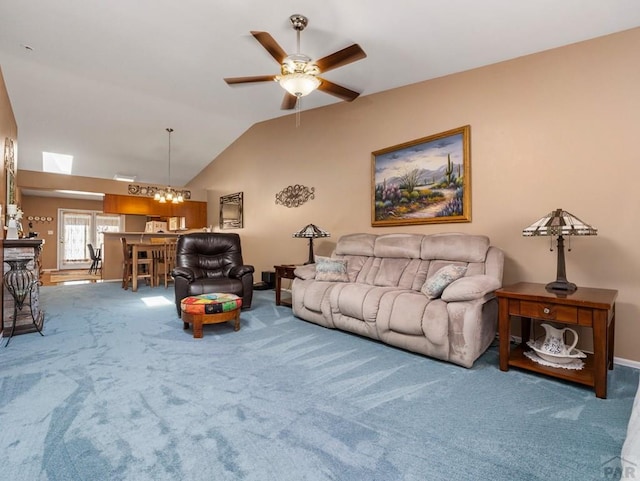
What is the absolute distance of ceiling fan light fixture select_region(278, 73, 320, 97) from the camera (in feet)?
8.17

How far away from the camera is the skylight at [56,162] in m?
6.95

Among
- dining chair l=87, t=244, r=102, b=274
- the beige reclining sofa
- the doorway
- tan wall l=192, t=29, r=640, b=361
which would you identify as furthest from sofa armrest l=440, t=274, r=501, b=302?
the doorway

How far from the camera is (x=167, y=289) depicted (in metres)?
6.07

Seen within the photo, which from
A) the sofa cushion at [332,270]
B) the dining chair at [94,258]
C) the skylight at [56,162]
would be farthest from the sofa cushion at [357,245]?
the dining chair at [94,258]

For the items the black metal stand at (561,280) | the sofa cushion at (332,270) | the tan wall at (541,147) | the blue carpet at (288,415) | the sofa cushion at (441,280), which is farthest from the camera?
the sofa cushion at (332,270)

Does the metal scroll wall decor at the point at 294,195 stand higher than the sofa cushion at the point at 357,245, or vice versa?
the metal scroll wall decor at the point at 294,195

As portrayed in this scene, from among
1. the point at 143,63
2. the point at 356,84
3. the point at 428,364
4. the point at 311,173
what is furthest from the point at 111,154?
the point at 428,364

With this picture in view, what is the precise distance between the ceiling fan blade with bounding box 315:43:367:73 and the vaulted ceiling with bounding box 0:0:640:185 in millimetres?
434

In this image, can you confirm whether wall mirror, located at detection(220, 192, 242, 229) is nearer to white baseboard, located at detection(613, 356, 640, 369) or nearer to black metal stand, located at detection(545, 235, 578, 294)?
black metal stand, located at detection(545, 235, 578, 294)

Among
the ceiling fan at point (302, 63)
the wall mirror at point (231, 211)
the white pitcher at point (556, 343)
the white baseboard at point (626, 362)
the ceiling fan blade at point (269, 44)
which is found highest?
the ceiling fan blade at point (269, 44)

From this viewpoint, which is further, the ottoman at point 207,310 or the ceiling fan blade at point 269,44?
the ottoman at point 207,310

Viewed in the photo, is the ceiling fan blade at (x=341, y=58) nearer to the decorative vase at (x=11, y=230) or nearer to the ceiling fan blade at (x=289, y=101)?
the ceiling fan blade at (x=289, y=101)

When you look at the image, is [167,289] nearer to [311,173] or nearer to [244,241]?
[244,241]

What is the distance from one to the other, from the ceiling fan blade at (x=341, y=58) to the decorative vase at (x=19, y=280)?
3546 mm
